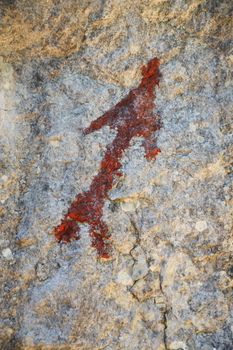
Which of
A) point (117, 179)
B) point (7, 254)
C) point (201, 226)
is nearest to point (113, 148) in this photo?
point (117, 179)

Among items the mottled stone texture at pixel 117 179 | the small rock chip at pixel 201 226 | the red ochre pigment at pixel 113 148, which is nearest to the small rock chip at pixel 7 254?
the mottled stone texture at pixel 117 179

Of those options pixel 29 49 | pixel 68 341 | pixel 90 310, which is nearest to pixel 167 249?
pixel 90 310

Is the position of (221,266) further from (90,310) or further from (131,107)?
(131,107)

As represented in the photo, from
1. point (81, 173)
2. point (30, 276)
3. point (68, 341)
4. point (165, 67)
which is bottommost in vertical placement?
point (68, 341)

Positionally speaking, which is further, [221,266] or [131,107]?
[131,107]

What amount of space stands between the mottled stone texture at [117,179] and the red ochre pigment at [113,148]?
0.09 feet

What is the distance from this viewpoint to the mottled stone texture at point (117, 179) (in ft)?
6.03

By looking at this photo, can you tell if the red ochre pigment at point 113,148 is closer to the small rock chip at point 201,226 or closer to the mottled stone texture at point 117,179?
the mottled stone texture at point 117,179

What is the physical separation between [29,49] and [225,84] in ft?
2.78

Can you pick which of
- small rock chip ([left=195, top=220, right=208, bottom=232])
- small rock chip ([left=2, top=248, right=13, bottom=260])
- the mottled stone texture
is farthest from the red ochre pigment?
small rock chip ([left=195, top=220, right=208, bottom=232])

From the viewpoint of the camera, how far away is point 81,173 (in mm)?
1977

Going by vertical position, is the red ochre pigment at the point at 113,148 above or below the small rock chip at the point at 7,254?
above

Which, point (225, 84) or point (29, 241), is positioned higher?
point (225, 84)

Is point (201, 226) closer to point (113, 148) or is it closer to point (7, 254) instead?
point (113, 148)
